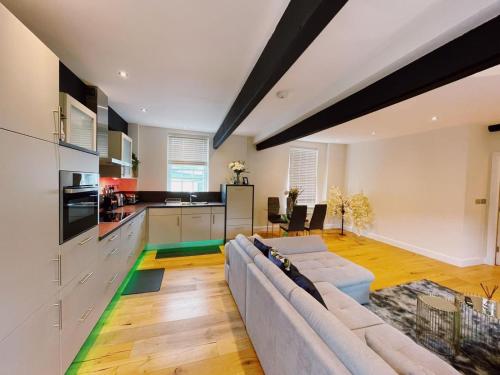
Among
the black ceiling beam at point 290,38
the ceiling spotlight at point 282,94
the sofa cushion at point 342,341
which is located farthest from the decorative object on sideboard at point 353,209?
the sofa cushion at point 342,341

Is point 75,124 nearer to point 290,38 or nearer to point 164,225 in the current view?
point 290,38

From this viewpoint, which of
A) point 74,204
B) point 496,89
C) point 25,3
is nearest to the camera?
point 25,3

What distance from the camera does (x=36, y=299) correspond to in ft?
3.70

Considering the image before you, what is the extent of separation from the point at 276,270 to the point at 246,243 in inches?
28.7

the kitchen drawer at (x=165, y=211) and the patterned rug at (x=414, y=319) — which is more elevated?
the kitchen drawer at (x=165, y=211)

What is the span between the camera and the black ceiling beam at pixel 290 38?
94 cm

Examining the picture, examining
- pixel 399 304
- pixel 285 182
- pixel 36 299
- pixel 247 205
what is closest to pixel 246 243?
pixel 36 299

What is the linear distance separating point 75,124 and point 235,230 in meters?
3.41

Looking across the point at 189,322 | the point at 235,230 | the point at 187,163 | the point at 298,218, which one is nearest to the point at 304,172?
the point at 298,218

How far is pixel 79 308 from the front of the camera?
156cm

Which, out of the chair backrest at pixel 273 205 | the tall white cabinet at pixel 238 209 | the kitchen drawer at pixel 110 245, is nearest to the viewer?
the kitchen drawer at pixel 110 245

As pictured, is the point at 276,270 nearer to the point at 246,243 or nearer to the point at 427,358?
the point at 246,243

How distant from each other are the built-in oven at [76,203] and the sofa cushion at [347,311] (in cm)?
205

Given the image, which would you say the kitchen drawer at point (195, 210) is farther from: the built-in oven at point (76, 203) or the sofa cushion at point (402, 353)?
the sofa cushion at point (402, 353)
